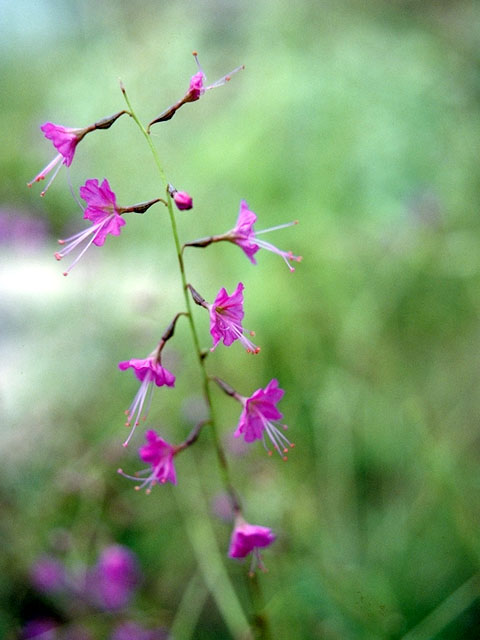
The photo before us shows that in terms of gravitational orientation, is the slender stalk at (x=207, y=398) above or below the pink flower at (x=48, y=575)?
above

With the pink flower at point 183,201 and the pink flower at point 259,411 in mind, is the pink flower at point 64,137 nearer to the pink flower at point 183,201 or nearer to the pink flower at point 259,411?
the pink flower at point 183,201

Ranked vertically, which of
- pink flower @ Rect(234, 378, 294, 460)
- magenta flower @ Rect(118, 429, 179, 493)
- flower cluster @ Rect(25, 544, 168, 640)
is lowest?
flower cluster @ Rect(25, 544, 168, 640)

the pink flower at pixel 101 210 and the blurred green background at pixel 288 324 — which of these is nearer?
the pink flower at pixel 101 210

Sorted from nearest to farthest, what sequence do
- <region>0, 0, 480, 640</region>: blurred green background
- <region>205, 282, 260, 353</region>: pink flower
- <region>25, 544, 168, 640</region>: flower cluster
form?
1. <region>205, 282, 260, 353</region>: pink flower
2. <region>25, 544, 168, 640</region>: flower cluster
3. <region>0, 0, 480, 640</region>: blurred green background

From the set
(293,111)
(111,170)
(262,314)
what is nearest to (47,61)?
(111,170)

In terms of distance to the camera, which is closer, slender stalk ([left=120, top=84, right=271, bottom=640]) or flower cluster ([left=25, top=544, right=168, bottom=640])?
slender stalk ([left=120, top=84, right=271, bottom=640])

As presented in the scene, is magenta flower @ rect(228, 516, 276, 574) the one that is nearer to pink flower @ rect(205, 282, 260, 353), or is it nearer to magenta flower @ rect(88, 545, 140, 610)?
pink flower @ rect(205, 282, 260, 353)

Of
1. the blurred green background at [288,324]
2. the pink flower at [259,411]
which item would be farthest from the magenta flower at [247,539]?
the blurred green background at [288,324]

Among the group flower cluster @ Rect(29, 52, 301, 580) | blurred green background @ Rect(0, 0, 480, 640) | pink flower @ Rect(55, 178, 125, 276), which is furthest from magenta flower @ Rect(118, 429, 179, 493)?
blurred green background @ Rect(0, 0, 480, 640)
